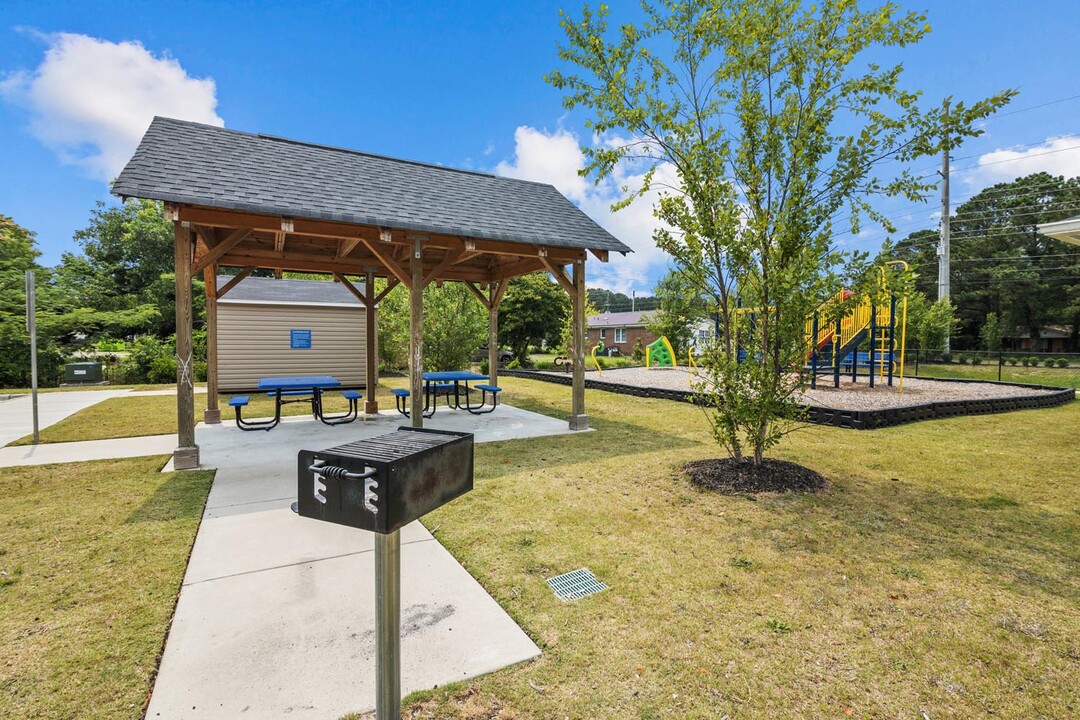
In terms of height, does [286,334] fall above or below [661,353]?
above

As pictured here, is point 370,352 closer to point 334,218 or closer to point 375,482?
point 334,218

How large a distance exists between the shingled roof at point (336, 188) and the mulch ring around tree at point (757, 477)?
3.94 meters

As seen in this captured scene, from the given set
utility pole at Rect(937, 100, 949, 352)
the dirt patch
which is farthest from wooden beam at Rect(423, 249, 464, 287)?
utility pole at Rect(937, 100, 949, 352)

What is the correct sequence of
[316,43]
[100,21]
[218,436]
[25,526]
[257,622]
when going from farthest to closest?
[316,43] → [100,21] → [218,436] → [25,526] → [257,622]

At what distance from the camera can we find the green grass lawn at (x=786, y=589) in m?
1.96

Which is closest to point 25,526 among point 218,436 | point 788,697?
point 218,436

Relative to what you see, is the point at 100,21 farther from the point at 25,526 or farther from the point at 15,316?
the point at 25,526

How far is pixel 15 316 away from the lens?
1434 cm

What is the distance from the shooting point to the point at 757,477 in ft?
15.8

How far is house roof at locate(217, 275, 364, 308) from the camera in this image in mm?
13422

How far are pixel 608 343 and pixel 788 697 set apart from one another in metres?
41.4

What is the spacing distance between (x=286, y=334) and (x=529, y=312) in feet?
49.9

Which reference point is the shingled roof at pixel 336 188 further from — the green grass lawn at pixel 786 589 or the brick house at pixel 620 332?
the brick house at pixel 620 332

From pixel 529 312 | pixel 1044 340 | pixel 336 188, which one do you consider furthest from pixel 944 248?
pixel 336 188
